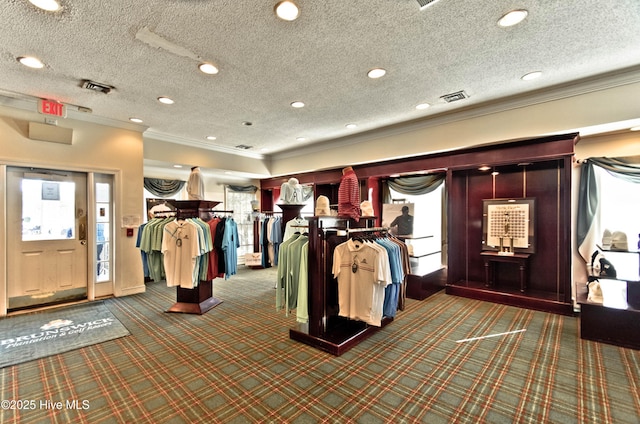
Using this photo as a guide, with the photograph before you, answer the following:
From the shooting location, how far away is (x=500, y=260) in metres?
4.55

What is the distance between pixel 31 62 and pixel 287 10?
290 centimetres

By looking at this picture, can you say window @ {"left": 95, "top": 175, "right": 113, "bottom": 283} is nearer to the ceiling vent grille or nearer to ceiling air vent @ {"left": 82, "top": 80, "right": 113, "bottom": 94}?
ceiling air vent @ {"left": 82, "top": 80, "right": 113, "bottom": 94}

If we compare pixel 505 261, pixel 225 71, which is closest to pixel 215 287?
→ pixel 225 71

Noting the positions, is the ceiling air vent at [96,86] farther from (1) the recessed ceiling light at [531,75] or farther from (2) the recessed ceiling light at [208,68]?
(1) the recessed ceiling light at [531,75]

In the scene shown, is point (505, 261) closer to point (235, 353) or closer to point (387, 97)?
point (387, 97)

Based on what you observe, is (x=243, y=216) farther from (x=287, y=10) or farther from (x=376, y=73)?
(x=287, y=10)

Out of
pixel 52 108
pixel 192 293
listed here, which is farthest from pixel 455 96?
pixel 52 108

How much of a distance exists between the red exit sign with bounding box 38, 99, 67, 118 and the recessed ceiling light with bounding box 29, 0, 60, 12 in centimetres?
239

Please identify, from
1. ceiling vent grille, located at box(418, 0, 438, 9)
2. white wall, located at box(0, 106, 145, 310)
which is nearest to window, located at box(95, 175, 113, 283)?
white wall, located at box(0, 106, 145, 310)

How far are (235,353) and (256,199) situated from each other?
6.00 metres

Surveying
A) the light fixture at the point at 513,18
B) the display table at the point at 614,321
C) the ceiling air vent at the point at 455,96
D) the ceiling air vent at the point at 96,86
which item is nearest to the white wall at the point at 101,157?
the ceiling air vent at the point at 96,86

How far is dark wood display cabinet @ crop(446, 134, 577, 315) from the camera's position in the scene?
3.96 meters

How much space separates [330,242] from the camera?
3.13 metres

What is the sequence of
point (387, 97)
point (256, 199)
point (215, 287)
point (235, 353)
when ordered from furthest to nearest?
point (256, 199) → point (215, 287) → point (387, 97) → point (235, 353)
